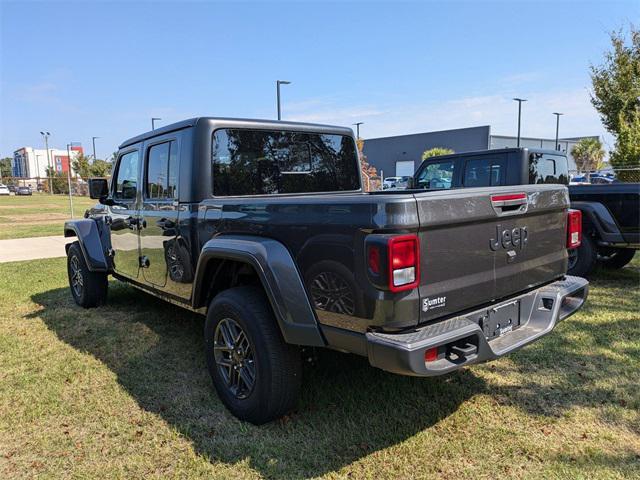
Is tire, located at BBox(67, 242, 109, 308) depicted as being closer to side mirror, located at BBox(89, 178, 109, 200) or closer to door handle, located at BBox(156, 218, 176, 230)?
side mirror, located at BBox(89, 178, 109, 200)

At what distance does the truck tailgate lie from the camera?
2.47 metres

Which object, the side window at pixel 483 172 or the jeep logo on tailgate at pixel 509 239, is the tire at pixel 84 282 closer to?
the jeep logo on tailgate at pixel 509 239

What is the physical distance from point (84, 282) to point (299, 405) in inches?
144

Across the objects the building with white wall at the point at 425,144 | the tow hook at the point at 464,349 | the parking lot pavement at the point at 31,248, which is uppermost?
the building with white wall at the point at 425,144

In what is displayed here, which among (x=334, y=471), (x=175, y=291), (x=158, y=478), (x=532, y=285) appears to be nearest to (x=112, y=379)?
(x=175, y=291)

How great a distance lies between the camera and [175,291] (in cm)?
403

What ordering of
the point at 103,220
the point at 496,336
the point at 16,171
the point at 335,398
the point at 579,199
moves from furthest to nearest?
1. the point at 16,171
2. the point at 579,199
3. the point at 103,220
4. the point at 335,398
5. the point at 496,336

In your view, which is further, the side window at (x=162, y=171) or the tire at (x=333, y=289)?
the side window at (x=162, y=171)

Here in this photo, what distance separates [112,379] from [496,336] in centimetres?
295

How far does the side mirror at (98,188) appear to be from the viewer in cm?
523

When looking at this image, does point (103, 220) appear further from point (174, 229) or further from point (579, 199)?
point (579, 199)

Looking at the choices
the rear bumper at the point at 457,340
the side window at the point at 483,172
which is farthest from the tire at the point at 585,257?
the rear bumper at the point at 457,340

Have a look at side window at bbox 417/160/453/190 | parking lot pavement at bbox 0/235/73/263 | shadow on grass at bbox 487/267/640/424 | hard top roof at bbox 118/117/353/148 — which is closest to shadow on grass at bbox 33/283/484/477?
shadow on grass at bbox 487/267/640/424

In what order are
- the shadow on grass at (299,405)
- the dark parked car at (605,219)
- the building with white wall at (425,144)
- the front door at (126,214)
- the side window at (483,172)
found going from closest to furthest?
the shadow on grass at (299,405)
the front door at (126,214)
the dark parked car at (605,219)
the side window at (483,172)
the building with white wall at (425,144)
